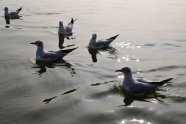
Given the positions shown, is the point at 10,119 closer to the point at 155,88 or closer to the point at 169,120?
the point at 169,120

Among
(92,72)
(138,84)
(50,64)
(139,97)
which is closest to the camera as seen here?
(139,97)

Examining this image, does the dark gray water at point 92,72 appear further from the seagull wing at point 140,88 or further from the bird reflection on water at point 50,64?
the seagull wing at point 140,88

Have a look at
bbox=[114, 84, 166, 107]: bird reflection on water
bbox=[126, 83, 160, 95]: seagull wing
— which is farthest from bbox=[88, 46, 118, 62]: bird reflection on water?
bbox=[126, 83, 160, 95]: seagull wing

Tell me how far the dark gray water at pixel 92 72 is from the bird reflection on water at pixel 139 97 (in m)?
0.04

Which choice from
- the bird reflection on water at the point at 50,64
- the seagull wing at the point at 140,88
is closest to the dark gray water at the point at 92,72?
the bird reflection on water at the point at 50,64

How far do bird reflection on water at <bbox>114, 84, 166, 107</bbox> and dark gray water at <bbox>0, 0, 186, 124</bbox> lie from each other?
42 mm

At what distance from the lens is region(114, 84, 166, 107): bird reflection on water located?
403 inches

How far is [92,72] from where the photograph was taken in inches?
491

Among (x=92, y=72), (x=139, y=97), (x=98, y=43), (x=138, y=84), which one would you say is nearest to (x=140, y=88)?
(x=138, y=84)

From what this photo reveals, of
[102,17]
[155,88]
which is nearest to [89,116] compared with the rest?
[155,88]

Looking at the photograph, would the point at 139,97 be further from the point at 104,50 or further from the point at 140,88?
the point at 104,50

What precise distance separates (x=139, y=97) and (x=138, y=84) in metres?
0.46

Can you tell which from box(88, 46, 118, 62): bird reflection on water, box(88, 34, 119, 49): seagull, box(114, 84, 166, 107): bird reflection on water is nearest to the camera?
box(114, 84, 166, 107): bird reflection on water

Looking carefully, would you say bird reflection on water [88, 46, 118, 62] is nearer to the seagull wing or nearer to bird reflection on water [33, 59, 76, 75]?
bird reflection on water [33, 59, 76, 75]
